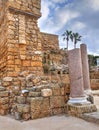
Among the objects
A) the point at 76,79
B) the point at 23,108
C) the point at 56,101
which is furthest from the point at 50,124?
the point at 76,79

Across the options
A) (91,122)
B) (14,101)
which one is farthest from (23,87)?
(91,122)

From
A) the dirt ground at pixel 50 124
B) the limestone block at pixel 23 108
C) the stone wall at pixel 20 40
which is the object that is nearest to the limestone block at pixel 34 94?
the limestone block at pixel 23 108

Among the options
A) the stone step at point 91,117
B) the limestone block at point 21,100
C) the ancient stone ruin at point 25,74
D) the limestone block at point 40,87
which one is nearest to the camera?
the stone step at point 91,117

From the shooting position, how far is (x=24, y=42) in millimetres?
6180

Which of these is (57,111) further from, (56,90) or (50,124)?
(50,124)

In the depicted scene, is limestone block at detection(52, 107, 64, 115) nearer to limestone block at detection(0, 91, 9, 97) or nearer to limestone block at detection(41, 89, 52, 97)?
limestone block at detection(41, 89, 52, 97)

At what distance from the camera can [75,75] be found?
490 centimetres

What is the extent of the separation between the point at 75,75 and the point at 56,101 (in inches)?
37.4

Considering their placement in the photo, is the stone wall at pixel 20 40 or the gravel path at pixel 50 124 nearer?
the gravel path at pixel 50 124

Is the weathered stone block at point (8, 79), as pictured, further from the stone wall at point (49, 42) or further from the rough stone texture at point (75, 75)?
the stone wall at point (49, 42)

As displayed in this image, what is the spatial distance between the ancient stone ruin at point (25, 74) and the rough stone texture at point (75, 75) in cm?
3

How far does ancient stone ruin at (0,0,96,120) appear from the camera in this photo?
14.9ft

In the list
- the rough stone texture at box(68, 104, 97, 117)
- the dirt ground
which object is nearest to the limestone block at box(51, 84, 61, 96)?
the rough stone texture at box(68, 104, 97, 117)

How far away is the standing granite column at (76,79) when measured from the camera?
4.73 m
